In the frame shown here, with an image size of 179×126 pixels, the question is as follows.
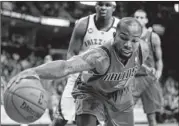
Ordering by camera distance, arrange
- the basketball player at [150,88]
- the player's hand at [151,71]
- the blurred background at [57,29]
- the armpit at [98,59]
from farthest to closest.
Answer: the blurred background at [57,29] → the basketball player at [150,88] → the player's hand at [151,71] → the armpit at [98,59]

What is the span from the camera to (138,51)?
11.5 ft

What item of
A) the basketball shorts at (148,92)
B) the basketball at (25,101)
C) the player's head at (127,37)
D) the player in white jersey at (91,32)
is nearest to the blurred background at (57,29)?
the basketball shorts at (148,92)

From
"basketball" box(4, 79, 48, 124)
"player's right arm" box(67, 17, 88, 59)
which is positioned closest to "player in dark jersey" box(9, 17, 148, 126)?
"basketball" box(4, 79, 48, 124)

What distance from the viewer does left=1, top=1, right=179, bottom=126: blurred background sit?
1295 centimetres

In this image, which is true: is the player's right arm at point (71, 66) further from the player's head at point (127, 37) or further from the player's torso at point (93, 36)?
the player's torso at point (93, 36)

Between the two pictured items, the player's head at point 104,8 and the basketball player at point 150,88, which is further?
the basketball player at point 150,88

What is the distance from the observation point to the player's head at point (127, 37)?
3.10 meters

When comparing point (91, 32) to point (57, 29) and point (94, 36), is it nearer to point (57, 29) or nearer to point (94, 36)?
point (94, 36)

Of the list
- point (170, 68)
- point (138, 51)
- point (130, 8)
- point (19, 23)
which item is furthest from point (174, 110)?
point (138, 51)

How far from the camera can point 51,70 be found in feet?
8.94

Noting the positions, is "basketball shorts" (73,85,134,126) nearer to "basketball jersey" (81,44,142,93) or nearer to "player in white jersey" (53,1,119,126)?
"basketball jersey" (81,44,142,93)

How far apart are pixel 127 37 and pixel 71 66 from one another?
573 mm

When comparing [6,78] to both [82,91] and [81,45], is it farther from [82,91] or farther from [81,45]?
[82,91]

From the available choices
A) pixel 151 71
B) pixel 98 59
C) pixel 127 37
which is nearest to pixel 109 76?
pixel 98 59
